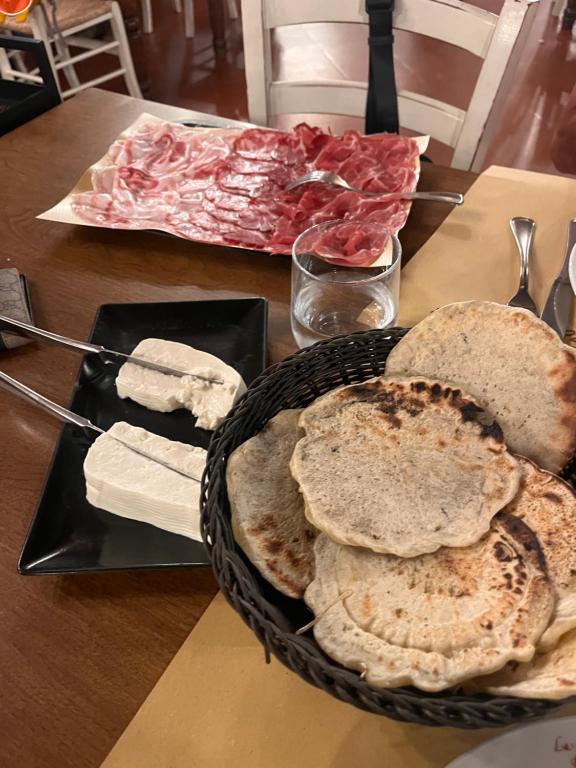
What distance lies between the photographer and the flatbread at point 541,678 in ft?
1.38

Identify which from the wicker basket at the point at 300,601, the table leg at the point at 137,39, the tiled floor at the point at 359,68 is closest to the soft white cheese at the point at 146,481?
the wicker basket at the point at 300,601

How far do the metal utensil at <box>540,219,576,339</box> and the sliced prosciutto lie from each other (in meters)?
0.27

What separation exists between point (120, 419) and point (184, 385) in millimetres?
100

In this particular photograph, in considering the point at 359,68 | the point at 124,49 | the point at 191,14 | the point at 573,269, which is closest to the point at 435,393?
the point at 573,269

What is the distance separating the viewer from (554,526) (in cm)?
52

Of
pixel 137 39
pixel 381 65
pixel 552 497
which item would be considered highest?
pixel 381 65

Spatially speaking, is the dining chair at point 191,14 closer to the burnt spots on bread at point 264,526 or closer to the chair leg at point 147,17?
the chair leg at point 147,17

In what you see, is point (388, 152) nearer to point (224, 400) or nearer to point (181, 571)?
point (224, 400)

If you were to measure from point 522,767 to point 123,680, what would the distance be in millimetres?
359

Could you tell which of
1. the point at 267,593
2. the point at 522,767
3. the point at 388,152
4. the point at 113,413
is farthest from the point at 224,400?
the point at 388,152

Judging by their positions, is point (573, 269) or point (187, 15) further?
point (187, 15)

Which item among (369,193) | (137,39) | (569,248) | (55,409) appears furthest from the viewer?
(137,39)

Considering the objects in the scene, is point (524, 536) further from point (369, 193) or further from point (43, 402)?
point (369, 193)

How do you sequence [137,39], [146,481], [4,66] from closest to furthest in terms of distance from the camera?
[146,481] → [4,66] → [137,39]
